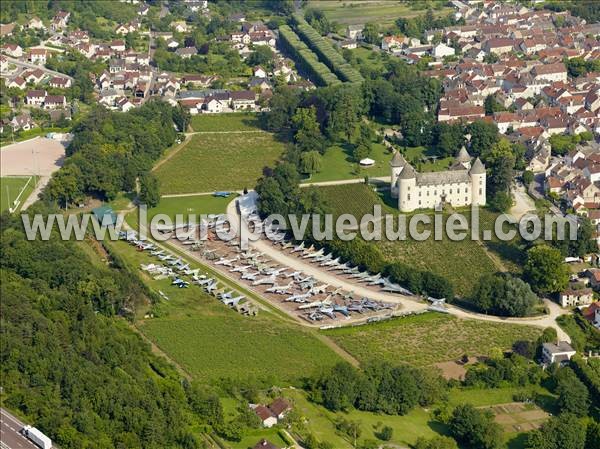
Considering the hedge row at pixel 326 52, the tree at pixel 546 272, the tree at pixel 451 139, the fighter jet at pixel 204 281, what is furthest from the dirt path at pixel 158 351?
Result: the hedge row at pixel 326 52

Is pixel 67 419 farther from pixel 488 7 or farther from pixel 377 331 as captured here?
pixel 488 7

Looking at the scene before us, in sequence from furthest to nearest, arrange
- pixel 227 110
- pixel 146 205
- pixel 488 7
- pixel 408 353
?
pixel 488 7 → pixel 227 110 → pixel 146 205 → pixel 408 353

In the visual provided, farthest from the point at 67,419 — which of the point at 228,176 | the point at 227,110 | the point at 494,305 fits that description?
the point at 227,110

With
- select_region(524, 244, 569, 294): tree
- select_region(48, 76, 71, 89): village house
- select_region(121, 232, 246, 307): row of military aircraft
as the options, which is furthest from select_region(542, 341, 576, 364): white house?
select_region(48, 76, 71, 89): village house

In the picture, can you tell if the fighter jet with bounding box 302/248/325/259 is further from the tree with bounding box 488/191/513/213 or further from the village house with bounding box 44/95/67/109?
the village house with bounding box 44/95/67/109

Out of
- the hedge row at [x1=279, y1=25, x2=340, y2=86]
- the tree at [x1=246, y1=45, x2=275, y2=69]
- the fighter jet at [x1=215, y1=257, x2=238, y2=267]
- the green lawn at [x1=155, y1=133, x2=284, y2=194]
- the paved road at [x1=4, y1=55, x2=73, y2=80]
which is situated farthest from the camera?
the tree at [x1=246, y1=45, x2=275, y2=69]

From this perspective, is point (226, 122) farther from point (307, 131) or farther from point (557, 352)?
point (557, 352)
